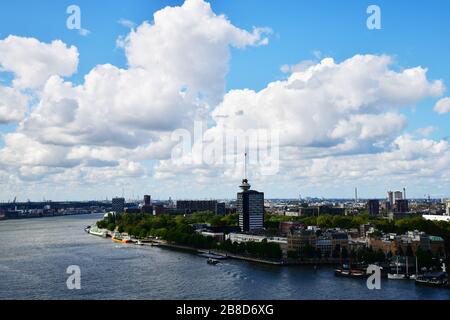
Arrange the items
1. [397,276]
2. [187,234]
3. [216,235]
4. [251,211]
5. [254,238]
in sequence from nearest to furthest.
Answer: [397,276] → [254,238] → [187,234] → [216,235] → [251,211]

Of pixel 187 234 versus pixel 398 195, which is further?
pixel 398 195

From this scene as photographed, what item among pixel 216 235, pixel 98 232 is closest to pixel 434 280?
pixel 216 235

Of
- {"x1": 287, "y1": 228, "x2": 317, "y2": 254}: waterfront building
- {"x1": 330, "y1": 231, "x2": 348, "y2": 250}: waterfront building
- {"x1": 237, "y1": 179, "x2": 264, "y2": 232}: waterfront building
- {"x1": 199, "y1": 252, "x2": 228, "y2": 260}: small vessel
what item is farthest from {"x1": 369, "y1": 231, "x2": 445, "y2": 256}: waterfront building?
{"x1": 237, "y1": 179, "x2": 264, "y2": 232}: waterfront building

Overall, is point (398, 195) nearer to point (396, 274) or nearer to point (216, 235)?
point (216, 235)

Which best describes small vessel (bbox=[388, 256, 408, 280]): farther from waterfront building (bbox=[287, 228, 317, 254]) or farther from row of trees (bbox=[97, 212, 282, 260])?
row of trees (bbox=[97, 212, 282, 260])

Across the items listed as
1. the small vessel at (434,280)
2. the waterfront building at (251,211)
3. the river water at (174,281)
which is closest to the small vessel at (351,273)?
the river water at (174,281)
